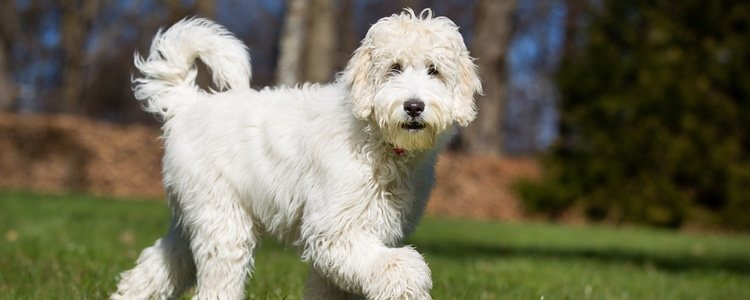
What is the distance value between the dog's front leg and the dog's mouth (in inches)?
22.8

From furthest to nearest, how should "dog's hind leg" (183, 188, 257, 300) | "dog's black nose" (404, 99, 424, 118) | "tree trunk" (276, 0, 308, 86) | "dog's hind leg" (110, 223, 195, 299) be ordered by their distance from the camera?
"tree trunk" (276, 0, 308, 86)
"dog's hind leg" (110, 223, 195, 299)
"dog's hind leg" (183, 188, 257, 300)
"dog's black nose" (404, 99, 424, 118)

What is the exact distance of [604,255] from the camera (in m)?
13.8

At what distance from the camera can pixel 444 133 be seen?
506 cm

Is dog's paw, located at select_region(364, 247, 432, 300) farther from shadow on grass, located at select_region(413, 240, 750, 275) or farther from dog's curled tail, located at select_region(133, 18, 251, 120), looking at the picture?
shadow on grass, located at select_region(413, 240, 750, 275)

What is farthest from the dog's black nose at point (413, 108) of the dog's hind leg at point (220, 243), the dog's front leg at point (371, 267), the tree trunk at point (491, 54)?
the tree trunk at point (491, 54)

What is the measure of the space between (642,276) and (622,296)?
249 cm

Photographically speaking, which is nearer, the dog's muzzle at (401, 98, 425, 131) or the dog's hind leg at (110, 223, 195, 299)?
the dog's muzzle at (401, 98, 425, 131)

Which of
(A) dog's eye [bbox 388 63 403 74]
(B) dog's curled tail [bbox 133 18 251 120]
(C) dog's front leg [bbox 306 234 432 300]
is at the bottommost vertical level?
(C) dog's front leg [bbox 306 234 432 300]

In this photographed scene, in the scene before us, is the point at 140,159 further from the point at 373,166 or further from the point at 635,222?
the point at 373,166

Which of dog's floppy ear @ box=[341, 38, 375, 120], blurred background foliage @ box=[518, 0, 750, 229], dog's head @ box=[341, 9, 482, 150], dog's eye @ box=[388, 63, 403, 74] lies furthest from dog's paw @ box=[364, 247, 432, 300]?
blurred background foliage @ box=[518, 0, 750, 229]

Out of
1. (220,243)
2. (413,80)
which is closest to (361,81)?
(413,80)

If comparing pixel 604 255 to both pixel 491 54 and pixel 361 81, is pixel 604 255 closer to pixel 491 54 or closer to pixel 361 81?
pixel 361 81

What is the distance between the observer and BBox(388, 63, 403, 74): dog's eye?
4992 mm

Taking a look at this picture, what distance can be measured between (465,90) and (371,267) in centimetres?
107
